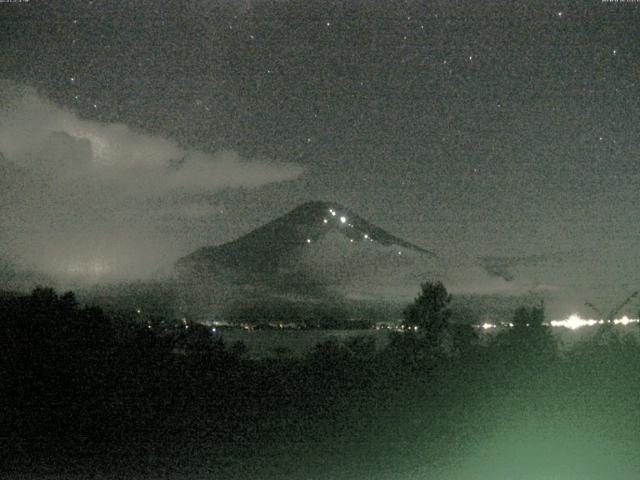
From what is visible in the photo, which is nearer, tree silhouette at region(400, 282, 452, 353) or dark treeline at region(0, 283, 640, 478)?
dark treeline at region(0, 283, 640, 478)

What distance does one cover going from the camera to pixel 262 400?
1540 cm

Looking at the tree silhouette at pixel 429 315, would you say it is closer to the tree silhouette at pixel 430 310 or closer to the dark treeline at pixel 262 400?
the tree silhouette at pixel 430 310

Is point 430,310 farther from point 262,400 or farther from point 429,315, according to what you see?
point 262,400

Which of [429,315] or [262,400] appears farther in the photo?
[429,315]

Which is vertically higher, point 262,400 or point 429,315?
point 429,315

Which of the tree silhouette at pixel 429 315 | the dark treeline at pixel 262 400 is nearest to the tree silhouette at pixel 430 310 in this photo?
the tree silhouette at pixel 429 315

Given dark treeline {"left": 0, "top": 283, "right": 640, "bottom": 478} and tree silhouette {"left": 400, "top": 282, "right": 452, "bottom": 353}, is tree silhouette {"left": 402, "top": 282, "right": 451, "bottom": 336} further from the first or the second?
dark treeline {"left": 0, "top": 283, "right": 640, "bottom": 478}

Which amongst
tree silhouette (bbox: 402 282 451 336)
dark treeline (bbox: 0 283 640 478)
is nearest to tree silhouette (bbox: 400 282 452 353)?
tree silhouette (bbox: 402 282 451 336)

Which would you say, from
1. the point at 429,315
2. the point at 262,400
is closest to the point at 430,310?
the point at 429,315

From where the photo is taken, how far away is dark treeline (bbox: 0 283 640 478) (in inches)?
446

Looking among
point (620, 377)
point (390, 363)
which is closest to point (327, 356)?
point (390, 363)

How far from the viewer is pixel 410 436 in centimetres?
1262

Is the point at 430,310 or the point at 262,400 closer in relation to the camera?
the point at 262,400

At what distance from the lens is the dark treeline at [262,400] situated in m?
11.3
